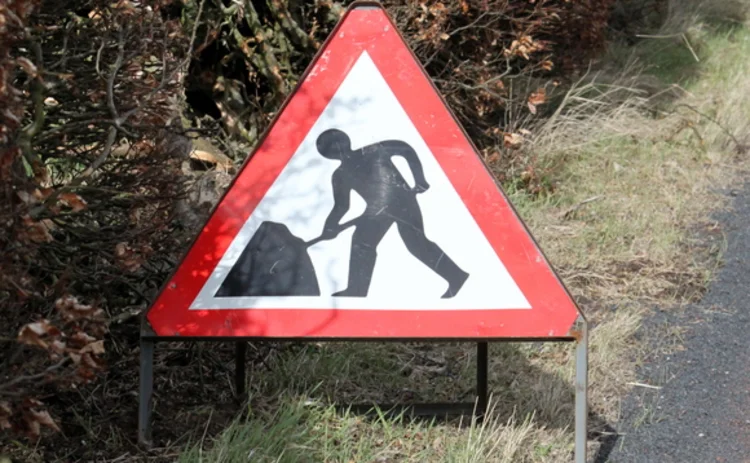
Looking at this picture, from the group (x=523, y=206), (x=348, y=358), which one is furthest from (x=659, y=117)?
(x=348, y=358)

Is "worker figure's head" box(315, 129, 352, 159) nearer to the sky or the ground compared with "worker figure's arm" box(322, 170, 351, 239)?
nearer to the sky

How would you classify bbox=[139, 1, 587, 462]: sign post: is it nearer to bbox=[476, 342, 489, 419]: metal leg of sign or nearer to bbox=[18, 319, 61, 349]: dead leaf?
bbox=[476, 342, 489, 419]: metal leg of sign

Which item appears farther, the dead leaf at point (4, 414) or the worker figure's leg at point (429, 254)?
the worker figure's leg at point (429, 254)

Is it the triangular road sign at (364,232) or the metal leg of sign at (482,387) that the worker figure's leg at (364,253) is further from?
the metal leg of sign at (482,387)

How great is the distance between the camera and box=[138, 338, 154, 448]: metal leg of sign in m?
3.26

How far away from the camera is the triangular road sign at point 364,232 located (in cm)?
323

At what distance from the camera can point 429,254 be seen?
3266 millimetres

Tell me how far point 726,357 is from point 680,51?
6.70 meters

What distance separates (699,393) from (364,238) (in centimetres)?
181

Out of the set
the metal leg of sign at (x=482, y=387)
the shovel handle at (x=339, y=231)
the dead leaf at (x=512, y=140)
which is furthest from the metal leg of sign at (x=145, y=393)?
the dead leaf at (x=512, y=140)

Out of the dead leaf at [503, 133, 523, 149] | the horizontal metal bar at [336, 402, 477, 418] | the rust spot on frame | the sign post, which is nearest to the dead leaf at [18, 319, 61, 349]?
the sign post

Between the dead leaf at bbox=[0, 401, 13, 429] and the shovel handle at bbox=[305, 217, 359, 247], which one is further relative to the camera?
the shovel handle at bbox=[305, 217, 359, 247]

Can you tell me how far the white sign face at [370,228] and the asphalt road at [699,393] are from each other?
3.38 feet

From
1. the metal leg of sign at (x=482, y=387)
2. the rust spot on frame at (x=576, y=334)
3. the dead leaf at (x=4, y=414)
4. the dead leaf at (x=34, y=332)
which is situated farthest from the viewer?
the metal leg of sign at (x=482, y=387)
